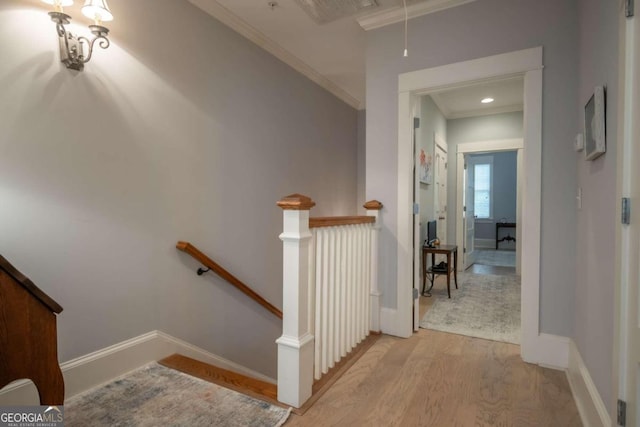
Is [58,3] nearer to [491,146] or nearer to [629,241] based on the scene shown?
[629,241]

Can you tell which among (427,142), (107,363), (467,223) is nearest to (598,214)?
(107,363)

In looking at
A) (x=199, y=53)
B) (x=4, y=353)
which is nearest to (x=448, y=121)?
(x=199, y=53)

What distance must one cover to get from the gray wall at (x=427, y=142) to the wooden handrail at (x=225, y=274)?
89.4 inches

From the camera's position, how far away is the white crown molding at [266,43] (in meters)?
2.61

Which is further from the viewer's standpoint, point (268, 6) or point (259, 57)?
point (259, 57)

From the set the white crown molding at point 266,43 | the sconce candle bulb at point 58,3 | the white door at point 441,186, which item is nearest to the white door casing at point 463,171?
the white door at point 441,186

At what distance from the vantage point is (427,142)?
14.5 ft

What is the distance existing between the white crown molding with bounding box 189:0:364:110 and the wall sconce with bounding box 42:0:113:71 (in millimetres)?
950

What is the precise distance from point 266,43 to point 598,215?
300 centimetres

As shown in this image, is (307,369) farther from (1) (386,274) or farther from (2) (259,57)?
(2) (259,57)

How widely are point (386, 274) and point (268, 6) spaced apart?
2.42 meters

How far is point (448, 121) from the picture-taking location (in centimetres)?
560

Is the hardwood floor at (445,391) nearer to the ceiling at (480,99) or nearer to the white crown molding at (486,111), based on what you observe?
the ceiling at (480,99)

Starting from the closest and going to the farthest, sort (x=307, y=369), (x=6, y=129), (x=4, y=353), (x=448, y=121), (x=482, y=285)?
(x=4, y=353), (x=6, y=129), (x=307, y=369), (x=482, y=285), (x=448, y=121)
